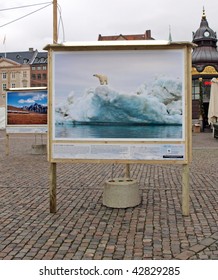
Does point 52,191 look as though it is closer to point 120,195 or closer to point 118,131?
point 120,195

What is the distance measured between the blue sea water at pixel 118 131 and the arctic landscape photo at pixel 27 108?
8533 millimetres

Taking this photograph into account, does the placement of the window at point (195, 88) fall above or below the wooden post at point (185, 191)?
above

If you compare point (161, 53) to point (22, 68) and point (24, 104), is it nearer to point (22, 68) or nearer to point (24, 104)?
point (24, 104)

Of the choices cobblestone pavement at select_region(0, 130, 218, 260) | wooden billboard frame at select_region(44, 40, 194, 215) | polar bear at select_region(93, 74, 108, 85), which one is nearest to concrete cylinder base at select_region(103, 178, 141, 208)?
cobblestone pavement at select_region(0, 130, 218, 260)

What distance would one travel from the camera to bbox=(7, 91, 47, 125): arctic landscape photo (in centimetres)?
1403

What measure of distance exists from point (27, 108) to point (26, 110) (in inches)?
4.0

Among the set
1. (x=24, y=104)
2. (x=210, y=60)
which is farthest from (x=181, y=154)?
(x=210, y=60)

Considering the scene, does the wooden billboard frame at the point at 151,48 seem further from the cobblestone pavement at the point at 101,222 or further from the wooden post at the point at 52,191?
the cobblestone pavement at the point at 101,222

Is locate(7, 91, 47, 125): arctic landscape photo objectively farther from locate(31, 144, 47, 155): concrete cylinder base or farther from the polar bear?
the polar bear

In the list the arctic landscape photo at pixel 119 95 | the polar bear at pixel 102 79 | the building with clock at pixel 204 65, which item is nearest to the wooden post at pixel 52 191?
the arctic landscape photo at pixel 119 95

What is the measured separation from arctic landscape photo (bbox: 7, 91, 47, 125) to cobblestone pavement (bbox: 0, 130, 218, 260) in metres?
5.42

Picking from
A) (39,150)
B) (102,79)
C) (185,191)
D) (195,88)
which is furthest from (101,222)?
(195,88)

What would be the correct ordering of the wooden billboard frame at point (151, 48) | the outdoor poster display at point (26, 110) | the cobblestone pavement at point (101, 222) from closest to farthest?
the cobblestone pavement at point (101, 222)
the wooden billboard frame at point (151, 48)
the outdoor poster display at point (26, 110)

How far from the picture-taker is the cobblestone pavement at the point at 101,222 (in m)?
4.18
